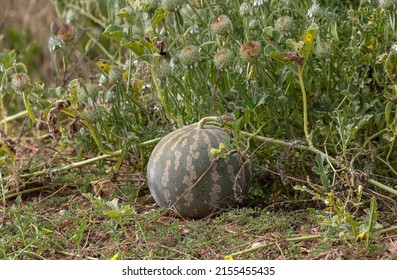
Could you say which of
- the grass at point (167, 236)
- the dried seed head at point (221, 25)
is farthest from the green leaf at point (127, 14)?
the grass at point (167, 236)

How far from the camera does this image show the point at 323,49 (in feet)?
12.5

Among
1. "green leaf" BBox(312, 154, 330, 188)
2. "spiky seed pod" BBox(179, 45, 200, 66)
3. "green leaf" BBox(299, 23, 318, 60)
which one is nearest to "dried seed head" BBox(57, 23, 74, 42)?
"spiky seed pod" BBox(179, 45, 200, 66)

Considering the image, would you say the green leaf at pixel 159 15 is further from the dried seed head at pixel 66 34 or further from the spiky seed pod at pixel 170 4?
the dried seed head at pixel 66 34

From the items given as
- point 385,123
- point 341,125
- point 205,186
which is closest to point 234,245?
point 205,186

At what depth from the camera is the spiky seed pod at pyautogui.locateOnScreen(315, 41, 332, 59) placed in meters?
3.81

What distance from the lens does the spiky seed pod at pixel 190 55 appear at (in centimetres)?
390

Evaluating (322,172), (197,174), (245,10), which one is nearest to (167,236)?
(197,174)

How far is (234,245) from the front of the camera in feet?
11.8

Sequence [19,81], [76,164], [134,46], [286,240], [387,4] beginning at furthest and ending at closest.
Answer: [76,164] → [19,81] → [134,46] → [387,4] → [286,240]

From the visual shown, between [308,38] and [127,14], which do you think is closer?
[308,38]

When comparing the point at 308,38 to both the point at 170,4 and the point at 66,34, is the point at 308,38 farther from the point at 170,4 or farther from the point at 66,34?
the point at 66,34

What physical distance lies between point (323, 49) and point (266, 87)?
40cm

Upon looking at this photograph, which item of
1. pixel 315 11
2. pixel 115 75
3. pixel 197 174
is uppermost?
pixel 315 11

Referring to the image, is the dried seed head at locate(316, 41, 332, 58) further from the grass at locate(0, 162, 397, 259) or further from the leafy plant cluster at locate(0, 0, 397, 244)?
the grass at locate(0, 162, 397, 259)
